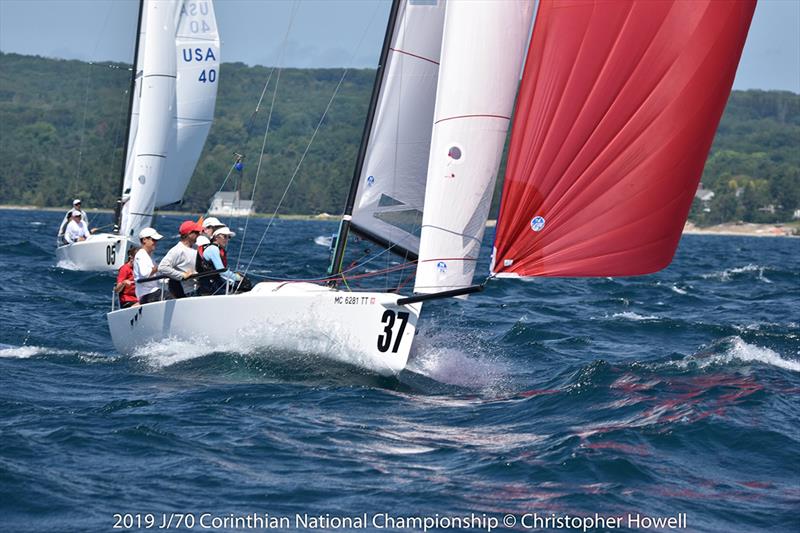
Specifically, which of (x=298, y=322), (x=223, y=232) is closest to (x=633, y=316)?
(x=223, y=232)

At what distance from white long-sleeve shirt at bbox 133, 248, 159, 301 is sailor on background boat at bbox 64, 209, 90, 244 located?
37.6 ft

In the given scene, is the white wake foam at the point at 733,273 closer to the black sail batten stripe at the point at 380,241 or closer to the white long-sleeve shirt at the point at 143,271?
the black sail batten stripe at the point at 380,241

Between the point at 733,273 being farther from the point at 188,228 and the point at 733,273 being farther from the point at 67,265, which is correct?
the point at 188,228

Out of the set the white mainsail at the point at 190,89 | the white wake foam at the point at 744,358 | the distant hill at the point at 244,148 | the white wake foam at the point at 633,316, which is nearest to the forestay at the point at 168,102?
the white mainsail at the point at 190,89

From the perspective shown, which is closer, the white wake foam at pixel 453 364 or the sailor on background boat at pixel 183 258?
the white wake foam at pixel 453 364

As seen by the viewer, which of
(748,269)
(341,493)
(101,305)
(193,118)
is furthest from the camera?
(748,269)

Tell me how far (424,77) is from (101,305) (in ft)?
26.9

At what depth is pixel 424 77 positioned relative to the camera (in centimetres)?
1051

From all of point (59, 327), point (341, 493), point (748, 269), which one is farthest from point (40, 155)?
point (341, 493)

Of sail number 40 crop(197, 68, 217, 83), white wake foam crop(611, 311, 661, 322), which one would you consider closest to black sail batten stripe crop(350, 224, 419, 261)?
white wake foam crop(611, 311, 661, 322)

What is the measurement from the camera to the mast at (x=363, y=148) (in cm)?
1048

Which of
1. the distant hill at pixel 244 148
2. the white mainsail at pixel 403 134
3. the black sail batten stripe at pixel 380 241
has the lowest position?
the distant hill at pixel 244 148

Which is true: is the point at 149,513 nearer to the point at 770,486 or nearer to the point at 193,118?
the point at 770,486

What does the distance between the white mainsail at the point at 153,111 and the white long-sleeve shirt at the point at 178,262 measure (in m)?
10.7
